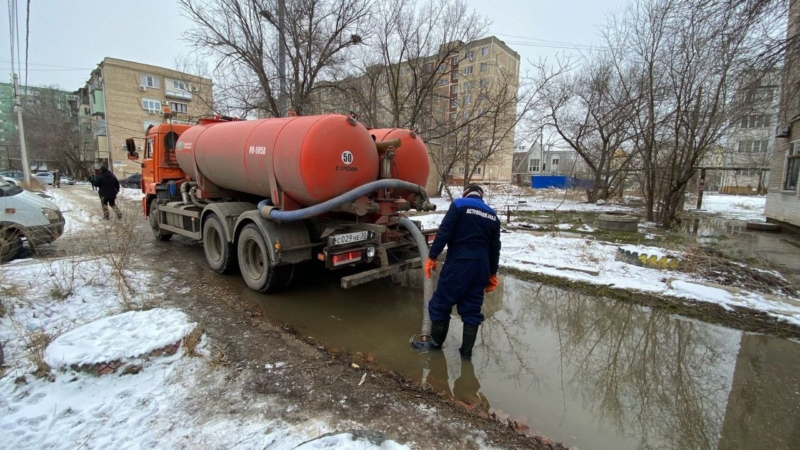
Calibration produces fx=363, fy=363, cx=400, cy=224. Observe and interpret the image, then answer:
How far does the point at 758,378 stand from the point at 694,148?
35.1ft

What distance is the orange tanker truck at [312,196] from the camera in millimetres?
4387

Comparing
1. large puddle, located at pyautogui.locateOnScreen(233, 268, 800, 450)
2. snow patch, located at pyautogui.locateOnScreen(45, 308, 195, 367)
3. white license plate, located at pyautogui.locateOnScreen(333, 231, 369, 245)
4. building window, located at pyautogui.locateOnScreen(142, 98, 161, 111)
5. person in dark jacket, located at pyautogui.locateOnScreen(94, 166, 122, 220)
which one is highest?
building window, located at pyautogui.locateOnScreen(142, 98, 161, 111)

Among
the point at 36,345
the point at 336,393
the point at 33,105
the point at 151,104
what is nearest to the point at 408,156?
the point at 336,393

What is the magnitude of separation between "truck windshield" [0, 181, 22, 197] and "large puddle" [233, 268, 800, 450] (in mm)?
4854

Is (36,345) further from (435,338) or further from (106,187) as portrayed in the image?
(106,187)

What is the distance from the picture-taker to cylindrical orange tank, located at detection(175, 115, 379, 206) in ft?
14.1

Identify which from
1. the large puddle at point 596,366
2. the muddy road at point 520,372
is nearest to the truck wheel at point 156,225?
the muddy road at point 520,372

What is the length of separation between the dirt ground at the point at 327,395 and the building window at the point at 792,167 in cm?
1605

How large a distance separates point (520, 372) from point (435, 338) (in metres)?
0.86

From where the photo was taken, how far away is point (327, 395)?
2869 millimetres

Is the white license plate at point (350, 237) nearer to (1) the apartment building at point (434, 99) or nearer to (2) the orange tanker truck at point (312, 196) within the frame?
(2) the orange tanker truck at point (312, 196)

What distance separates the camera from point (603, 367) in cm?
355

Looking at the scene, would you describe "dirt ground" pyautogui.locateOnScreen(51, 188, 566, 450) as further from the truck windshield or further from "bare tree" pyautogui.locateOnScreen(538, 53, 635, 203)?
"bare tree" pyautogui.locateOnScreen(538, 53, 635, 203)

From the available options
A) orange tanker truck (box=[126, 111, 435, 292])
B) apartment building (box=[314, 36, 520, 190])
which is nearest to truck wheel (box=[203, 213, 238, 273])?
orange tanker truck (box=[126, 111, 435, 292])
